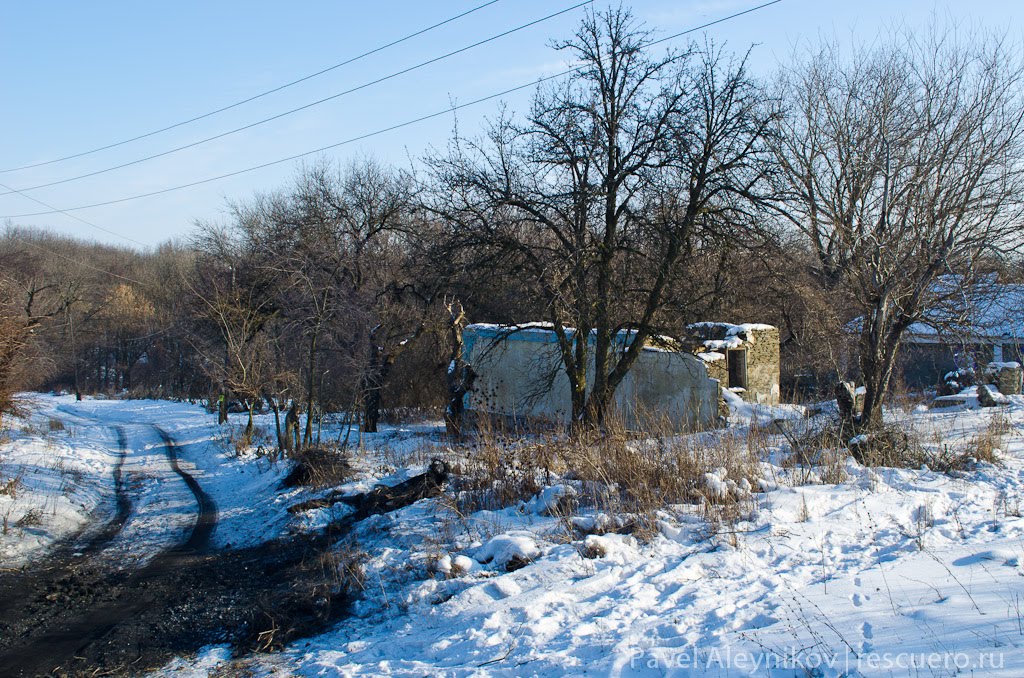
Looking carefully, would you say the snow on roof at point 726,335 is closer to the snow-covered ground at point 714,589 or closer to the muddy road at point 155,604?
the snow-covered ground at point 714,589

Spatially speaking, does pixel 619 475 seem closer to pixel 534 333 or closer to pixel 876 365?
pixel 876 365

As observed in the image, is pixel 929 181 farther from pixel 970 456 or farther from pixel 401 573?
pixel 401 573

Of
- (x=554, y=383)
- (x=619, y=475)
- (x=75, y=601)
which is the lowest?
(x=75, y=601)

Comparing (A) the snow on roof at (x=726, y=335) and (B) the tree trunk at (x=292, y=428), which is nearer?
(B) the tree trunk at (x=292, y=428)

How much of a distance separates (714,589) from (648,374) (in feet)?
39.8

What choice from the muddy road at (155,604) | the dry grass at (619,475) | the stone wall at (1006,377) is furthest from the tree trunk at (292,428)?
the stone wall at (1006,377)

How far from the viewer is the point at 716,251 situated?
42.5 ft

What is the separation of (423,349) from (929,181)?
18865mm

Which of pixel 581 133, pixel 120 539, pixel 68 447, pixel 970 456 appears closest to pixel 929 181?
pixel 970 456

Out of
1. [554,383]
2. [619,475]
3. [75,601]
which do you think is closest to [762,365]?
[554,383]

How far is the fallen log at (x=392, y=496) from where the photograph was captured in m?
8.69

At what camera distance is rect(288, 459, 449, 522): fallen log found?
28.5ft

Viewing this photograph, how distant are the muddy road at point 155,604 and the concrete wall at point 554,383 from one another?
6843 millimetres

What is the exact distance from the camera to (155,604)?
6.46 metres
